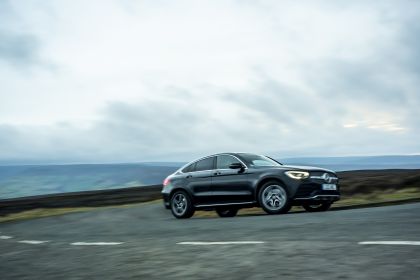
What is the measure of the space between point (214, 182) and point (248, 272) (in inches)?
386

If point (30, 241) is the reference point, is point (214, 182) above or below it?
above

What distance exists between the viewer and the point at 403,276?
16.8 ft

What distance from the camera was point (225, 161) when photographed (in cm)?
1582

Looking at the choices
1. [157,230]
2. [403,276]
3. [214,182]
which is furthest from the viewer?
[214,182]

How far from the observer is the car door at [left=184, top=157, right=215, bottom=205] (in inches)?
624

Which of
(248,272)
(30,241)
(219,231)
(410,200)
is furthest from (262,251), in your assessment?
(410,200)

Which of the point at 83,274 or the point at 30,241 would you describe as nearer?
the point at 83,274

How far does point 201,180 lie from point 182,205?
937 mm

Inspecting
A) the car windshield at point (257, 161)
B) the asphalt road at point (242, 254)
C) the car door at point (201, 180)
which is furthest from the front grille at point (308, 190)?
the asphalt road at point (242, 254)

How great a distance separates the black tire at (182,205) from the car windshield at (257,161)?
197cm

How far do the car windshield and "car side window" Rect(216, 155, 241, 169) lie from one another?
275mm

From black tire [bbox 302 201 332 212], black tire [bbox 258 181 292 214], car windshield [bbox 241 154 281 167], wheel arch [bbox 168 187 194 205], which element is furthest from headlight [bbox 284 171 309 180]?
wheel arch [bbox 168 187 194 205]

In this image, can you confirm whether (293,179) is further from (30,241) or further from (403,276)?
(403,276)

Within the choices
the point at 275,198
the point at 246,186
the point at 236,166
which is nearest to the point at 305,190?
the point at 275,198
